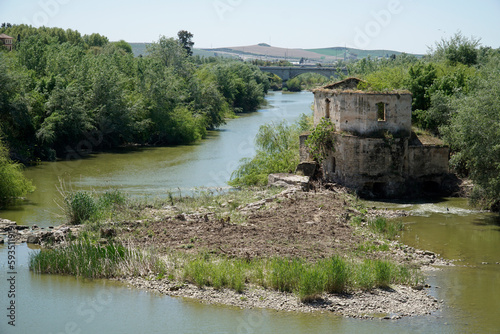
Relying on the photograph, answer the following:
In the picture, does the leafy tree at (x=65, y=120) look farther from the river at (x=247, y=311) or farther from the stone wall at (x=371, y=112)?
the stone wall at (x=371, y=112)

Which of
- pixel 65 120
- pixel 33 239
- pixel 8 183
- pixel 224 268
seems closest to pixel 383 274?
pixel 224 268

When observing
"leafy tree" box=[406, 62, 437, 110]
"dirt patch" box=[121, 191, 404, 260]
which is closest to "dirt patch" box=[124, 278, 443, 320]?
"dirt patch" box=[121, 191, 404, 260]

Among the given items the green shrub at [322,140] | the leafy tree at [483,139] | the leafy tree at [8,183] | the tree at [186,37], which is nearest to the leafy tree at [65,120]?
the leafy tree at [8,183]

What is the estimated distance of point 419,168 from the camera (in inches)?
1085

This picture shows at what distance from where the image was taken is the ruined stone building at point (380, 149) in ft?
88.0

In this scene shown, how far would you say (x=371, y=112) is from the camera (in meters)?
27.0

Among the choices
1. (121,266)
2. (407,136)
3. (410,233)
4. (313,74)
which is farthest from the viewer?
(313,74)

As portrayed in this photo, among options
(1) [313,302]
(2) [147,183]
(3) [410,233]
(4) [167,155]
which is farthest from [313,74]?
(1) [313,302]

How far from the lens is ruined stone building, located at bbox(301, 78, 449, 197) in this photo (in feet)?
88.0

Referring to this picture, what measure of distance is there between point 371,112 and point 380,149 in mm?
1689

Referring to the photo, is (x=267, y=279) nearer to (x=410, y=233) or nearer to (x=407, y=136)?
(x=410, y=233)

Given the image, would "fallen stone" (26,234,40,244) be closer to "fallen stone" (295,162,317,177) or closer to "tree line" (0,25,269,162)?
"fallen stone" (295,162,317,177)

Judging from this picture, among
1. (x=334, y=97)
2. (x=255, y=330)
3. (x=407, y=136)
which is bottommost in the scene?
(x=255, y=330)

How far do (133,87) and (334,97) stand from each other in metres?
26.3
